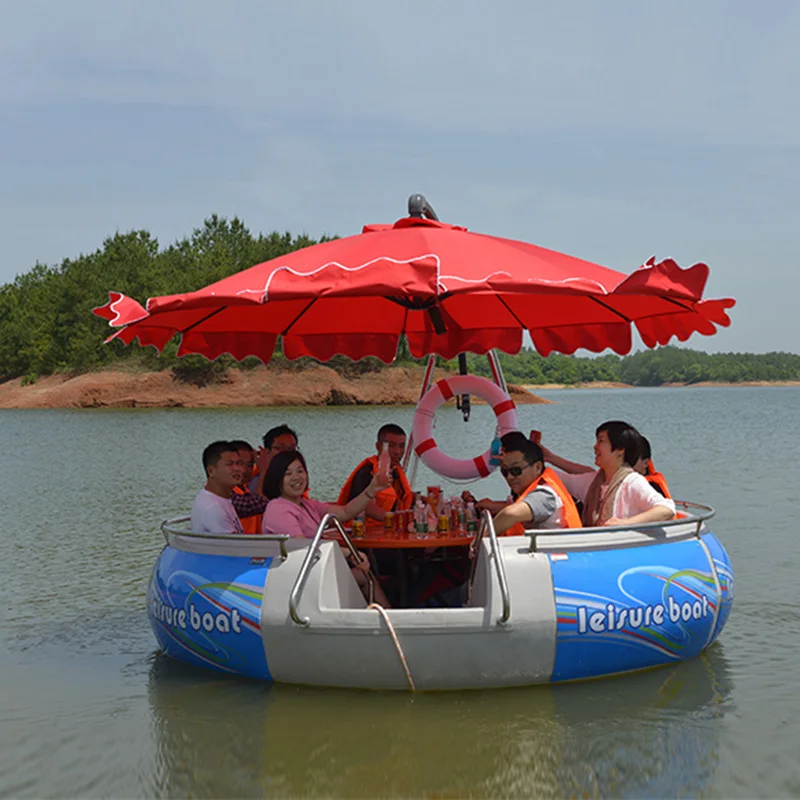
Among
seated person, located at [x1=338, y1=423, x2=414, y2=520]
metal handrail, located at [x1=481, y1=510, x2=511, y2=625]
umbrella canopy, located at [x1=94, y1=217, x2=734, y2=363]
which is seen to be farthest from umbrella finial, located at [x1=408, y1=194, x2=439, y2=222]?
metal handrail, located at [x1=481, y1=510, x2=511, y2=625]

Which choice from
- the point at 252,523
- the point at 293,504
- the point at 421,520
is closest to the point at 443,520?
the point at 421,520

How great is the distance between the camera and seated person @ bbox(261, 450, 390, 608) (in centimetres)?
610

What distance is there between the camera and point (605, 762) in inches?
194

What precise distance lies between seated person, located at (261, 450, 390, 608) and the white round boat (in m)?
0.21

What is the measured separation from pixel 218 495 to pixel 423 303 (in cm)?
207

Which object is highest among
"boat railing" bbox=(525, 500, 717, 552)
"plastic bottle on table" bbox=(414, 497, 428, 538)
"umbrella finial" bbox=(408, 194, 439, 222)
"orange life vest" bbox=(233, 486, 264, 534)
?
"umbrella finial" bbox=(408, 194, 439, 222)

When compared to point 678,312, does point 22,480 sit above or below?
below

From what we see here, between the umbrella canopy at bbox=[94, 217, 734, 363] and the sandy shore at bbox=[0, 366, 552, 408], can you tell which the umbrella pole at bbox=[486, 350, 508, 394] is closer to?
the umbrella canopy at bbox=[94, 217, 734, 363]

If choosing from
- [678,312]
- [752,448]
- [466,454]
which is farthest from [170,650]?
[752,448]

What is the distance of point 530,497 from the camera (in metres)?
6.00

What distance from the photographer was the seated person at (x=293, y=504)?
240 inches

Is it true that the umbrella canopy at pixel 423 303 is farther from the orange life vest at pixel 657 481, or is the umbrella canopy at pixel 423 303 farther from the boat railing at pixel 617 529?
the boat railing at pixel 617 529

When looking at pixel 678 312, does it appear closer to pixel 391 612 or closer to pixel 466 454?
pixel 391 612

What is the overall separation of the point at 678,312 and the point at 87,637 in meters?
4.85
